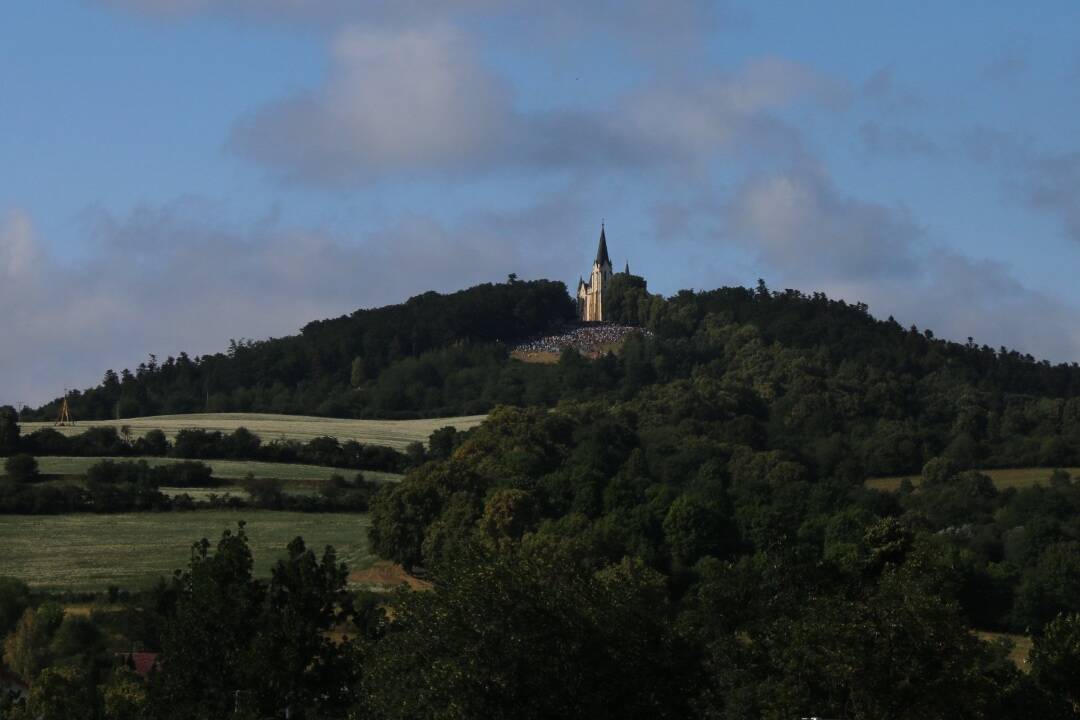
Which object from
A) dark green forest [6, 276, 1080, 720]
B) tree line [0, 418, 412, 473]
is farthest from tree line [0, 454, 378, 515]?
tree line [0, 418, 412, 473]

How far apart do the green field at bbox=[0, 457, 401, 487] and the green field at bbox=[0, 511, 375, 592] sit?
314 inches

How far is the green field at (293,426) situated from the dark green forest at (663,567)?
26.7 feet

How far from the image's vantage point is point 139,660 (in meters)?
72.3

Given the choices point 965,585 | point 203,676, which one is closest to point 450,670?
point 203,676

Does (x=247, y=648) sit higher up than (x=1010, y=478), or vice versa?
(x=1010, y=478)

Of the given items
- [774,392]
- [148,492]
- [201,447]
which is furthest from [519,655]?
[774,392]

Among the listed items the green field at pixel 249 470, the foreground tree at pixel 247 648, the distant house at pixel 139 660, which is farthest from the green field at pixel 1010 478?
the foreground tree at pixel 247 648

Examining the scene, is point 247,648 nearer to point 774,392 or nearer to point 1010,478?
point 1010,478

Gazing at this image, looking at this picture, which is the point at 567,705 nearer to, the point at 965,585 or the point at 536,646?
the point at 536,646

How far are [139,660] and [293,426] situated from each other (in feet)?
252

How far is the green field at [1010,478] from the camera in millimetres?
137875

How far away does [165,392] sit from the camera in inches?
7421

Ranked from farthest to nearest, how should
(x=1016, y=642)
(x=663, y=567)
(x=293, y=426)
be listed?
(x=293, y=426) → (x=663, y=567) → (x=1016, y=642)

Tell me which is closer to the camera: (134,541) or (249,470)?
(134,541)
